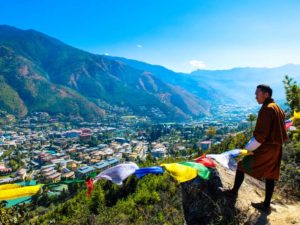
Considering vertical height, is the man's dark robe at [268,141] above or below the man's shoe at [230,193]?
above

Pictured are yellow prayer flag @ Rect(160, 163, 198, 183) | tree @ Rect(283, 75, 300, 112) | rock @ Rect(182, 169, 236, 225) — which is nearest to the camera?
rock @ Rect(182, 169, 236, 225)

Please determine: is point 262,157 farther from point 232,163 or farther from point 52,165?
point 52,165

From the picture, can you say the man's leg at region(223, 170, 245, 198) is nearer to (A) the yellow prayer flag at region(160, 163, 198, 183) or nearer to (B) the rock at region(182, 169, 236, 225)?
(B) the rock at region(182, 169, 236, 225)

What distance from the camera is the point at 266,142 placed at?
450cm

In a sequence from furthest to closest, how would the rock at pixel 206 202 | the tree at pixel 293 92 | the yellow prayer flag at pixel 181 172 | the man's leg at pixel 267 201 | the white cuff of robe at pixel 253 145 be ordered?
the tree at pixel 293 92
the yellow prayer flag at pixel 181 172
the rock at pixel 206 202
the man's leg at pixel 267 201
the white cuff of robe at pixel 253 145

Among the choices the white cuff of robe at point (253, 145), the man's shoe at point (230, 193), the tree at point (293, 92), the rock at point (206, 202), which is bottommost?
the rock at point (206, 202)

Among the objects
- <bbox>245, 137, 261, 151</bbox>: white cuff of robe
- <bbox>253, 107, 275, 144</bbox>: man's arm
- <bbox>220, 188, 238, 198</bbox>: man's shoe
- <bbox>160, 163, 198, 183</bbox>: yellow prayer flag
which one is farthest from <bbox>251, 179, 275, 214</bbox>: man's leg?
<bbox>160, 163, 198, 183</bbox>: yellow prayer flag

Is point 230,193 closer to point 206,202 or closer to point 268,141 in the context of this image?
point 206,202

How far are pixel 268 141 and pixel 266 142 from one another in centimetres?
4

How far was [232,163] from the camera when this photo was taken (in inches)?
231

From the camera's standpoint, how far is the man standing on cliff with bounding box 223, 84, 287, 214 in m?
4.42

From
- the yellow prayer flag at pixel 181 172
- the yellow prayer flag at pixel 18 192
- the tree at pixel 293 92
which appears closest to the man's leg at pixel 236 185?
the yellow prayer flag at pixel 181 172

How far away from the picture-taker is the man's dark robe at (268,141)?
4.41 m

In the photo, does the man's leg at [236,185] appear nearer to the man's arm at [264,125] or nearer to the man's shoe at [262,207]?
the man's shoe at [262,207]
